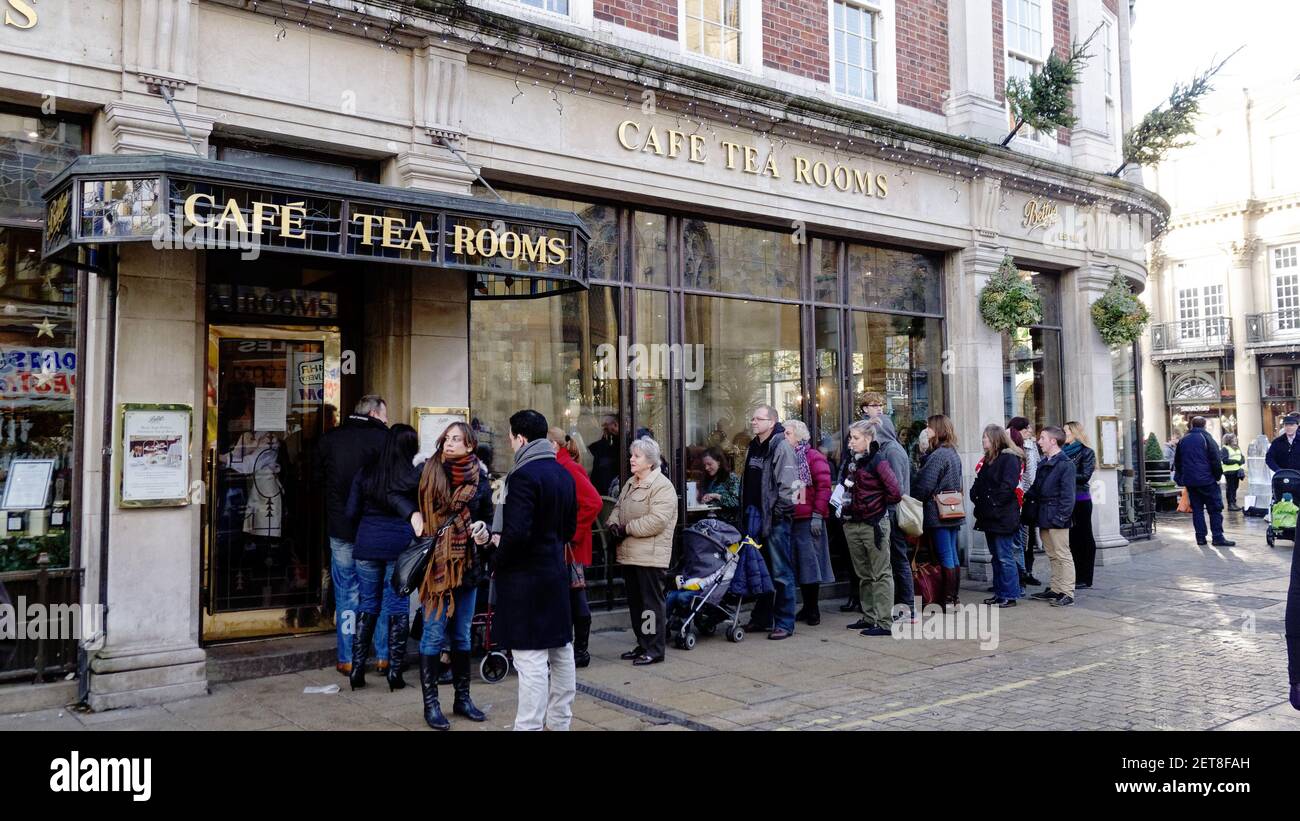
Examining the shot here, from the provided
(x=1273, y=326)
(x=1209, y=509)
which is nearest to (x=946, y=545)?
(x=1209, y=509)

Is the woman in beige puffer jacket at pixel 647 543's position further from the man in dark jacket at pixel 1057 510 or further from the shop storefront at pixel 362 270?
the man in dark jacket at pixel 1057 510

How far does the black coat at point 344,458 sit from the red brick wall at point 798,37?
6273 mm

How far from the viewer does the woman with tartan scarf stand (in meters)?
5.60

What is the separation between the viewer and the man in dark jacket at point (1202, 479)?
1497cm

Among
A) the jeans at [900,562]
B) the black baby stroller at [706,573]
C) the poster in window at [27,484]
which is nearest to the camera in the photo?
the poster in window at [27,484]

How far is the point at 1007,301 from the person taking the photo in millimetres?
11906

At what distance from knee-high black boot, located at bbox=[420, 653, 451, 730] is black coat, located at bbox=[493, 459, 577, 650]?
0.82 meters

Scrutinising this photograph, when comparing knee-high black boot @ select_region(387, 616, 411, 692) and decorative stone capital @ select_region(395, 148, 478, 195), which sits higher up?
decorative stone capital @ select_region(395, 148, 478, 195)

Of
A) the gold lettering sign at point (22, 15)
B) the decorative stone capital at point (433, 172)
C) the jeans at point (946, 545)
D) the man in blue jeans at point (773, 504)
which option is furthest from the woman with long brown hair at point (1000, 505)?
the gold lettering sign at point (22, 15)

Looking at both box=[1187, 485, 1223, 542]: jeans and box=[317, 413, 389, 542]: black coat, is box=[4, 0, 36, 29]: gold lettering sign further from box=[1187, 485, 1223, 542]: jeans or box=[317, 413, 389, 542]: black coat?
box=[1187, 485, 1223, 542]: jeans

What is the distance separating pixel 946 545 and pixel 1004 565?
0.99 m

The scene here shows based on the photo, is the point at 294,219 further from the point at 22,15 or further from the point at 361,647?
the point at 361,647

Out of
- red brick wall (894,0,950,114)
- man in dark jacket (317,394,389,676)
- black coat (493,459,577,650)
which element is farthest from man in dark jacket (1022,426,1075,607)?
man in dark jacket (317,394,389,676)

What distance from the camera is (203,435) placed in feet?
23.6
